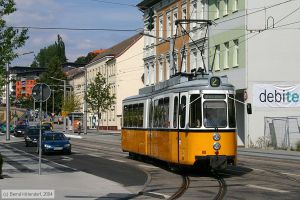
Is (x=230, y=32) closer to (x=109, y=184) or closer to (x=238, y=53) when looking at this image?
(x=238, y=53)

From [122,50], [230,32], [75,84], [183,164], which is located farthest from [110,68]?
[183,164]

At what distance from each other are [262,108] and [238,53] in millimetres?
4321

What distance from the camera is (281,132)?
4184 cm

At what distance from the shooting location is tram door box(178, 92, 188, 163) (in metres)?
19.8

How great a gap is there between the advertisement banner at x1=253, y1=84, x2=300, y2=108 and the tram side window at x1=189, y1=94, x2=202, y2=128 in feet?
79.1

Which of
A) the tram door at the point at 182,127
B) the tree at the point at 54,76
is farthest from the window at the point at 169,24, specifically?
the tree at the point at 54,76

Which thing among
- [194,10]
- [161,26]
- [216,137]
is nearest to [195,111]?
[216,137]

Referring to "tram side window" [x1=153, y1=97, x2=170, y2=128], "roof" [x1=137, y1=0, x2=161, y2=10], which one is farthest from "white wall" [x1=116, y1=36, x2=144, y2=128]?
"tram side window" [x1=153, y1=97, x2=170, y2=128]

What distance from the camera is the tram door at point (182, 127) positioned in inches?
781

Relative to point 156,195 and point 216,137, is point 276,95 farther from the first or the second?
point 156,195

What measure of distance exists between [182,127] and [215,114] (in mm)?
1217

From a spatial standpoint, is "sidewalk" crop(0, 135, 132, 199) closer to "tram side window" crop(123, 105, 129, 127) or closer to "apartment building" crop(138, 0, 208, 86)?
"tram side window" crop(123, 105, 129, 127)

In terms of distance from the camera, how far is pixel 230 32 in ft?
151

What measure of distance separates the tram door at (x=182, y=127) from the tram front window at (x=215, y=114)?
0.70 meters
